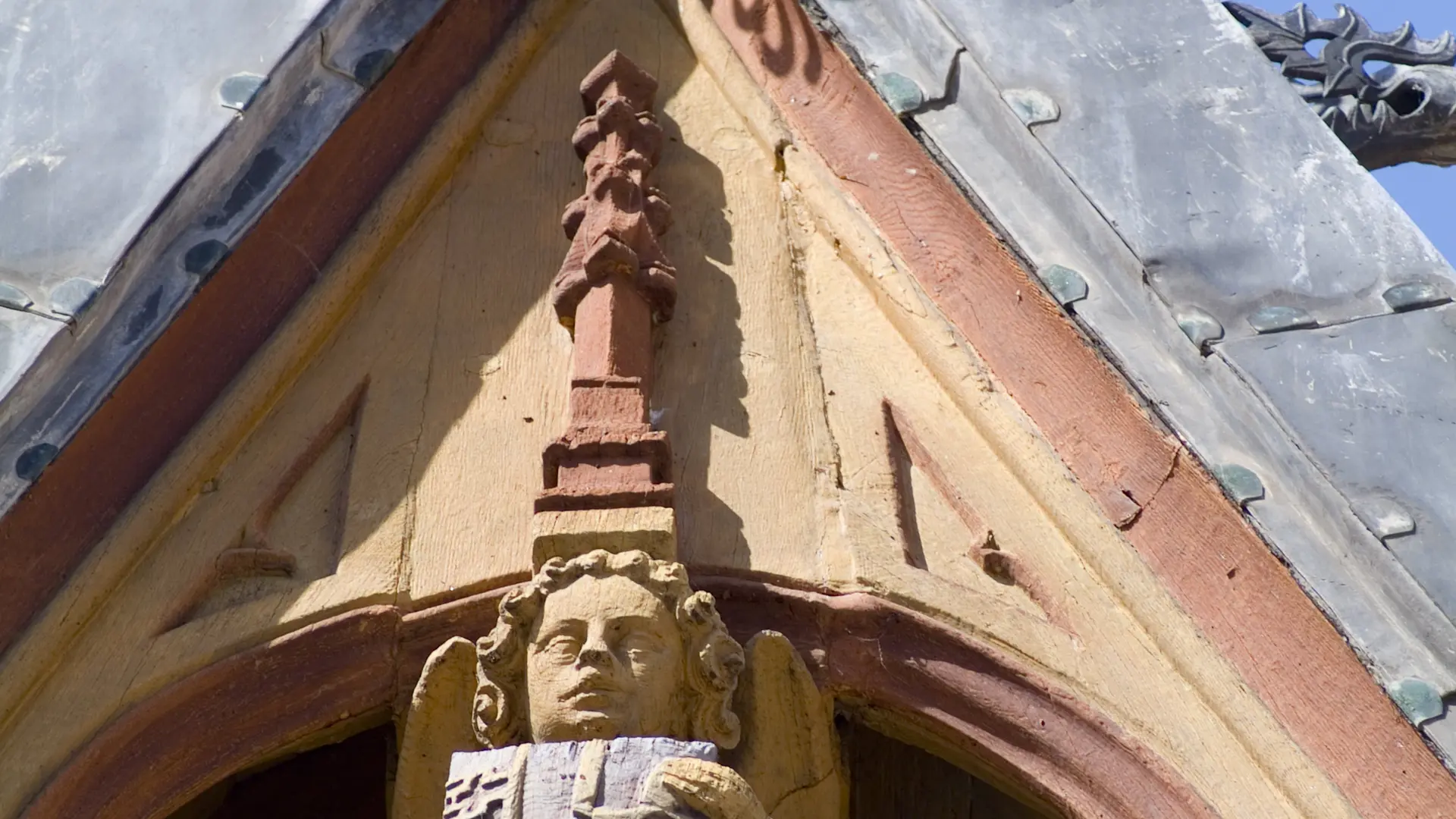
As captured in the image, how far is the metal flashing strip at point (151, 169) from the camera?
3471 mm

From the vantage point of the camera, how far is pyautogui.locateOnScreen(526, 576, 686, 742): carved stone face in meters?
3.16

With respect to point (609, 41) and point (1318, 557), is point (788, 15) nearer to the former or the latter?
point (609, 41)

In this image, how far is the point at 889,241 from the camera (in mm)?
3969

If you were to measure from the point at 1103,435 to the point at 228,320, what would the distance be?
1.29 m

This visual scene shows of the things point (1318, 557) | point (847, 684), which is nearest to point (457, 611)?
point (847, 684)

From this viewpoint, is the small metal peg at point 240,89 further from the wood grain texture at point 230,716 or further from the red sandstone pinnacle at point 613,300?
the wood grain texture at point 230,716

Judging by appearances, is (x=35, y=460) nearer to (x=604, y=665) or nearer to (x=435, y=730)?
(x=435, y=730)

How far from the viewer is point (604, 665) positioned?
3.18 metres

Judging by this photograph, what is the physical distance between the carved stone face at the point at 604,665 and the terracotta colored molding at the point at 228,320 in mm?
716

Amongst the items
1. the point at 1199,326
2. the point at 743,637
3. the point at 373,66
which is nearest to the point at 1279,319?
the point at 1199,326

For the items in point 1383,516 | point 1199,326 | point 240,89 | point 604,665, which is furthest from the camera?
point 240,89

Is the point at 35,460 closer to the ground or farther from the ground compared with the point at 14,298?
closer to the ground

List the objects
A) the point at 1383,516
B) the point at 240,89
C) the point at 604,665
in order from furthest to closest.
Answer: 1. the point at 240,89
2. the point at 1383,516
3. the point at 604,665

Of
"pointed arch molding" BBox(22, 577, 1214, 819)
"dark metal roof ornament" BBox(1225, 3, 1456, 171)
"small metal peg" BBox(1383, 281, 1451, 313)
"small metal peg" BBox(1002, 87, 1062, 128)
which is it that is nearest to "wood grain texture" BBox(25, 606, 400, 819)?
"pointed arch molding" BBox(22, 577, 1214, 819)
